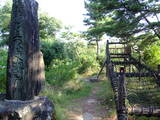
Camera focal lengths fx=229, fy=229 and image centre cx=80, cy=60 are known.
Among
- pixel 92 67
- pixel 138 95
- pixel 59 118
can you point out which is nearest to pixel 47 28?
pixel 92 67

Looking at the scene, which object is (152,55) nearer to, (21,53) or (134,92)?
(134,92)

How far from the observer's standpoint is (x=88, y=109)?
8.20m

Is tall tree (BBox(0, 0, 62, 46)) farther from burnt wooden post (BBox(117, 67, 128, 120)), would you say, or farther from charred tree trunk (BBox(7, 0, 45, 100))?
burnt wooden post (BBox(117, 67, 128, 120))

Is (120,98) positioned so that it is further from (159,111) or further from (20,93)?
(20,93)

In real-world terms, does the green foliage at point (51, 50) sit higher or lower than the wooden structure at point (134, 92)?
higher

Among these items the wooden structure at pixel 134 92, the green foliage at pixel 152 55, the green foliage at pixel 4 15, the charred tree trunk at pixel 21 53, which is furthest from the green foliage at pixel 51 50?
the green foliage at pixel 4 15

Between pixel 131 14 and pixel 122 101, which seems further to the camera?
pixel 131 14

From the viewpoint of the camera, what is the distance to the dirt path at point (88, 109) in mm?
7257

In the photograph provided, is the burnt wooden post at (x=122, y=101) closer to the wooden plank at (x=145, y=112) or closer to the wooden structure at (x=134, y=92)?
the wooden structure at (x=134, y=92)

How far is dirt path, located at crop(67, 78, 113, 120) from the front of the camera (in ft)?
23.8

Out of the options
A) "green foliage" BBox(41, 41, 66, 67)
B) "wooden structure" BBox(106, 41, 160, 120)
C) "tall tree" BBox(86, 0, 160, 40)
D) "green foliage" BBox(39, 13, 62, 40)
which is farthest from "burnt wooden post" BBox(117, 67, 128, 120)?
"green foliage" BBox(39, 13, 62, 40)

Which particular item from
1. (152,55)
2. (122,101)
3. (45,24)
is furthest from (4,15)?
Result: (122,101)

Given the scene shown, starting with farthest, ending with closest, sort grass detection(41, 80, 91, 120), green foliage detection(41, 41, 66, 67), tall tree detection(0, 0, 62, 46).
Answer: tall tree detection(0, 0, 62, 46), green foliage detection(41, 41, 66, 67), grass detection(41, 80, 91, 120)

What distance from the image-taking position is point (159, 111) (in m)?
6.30
